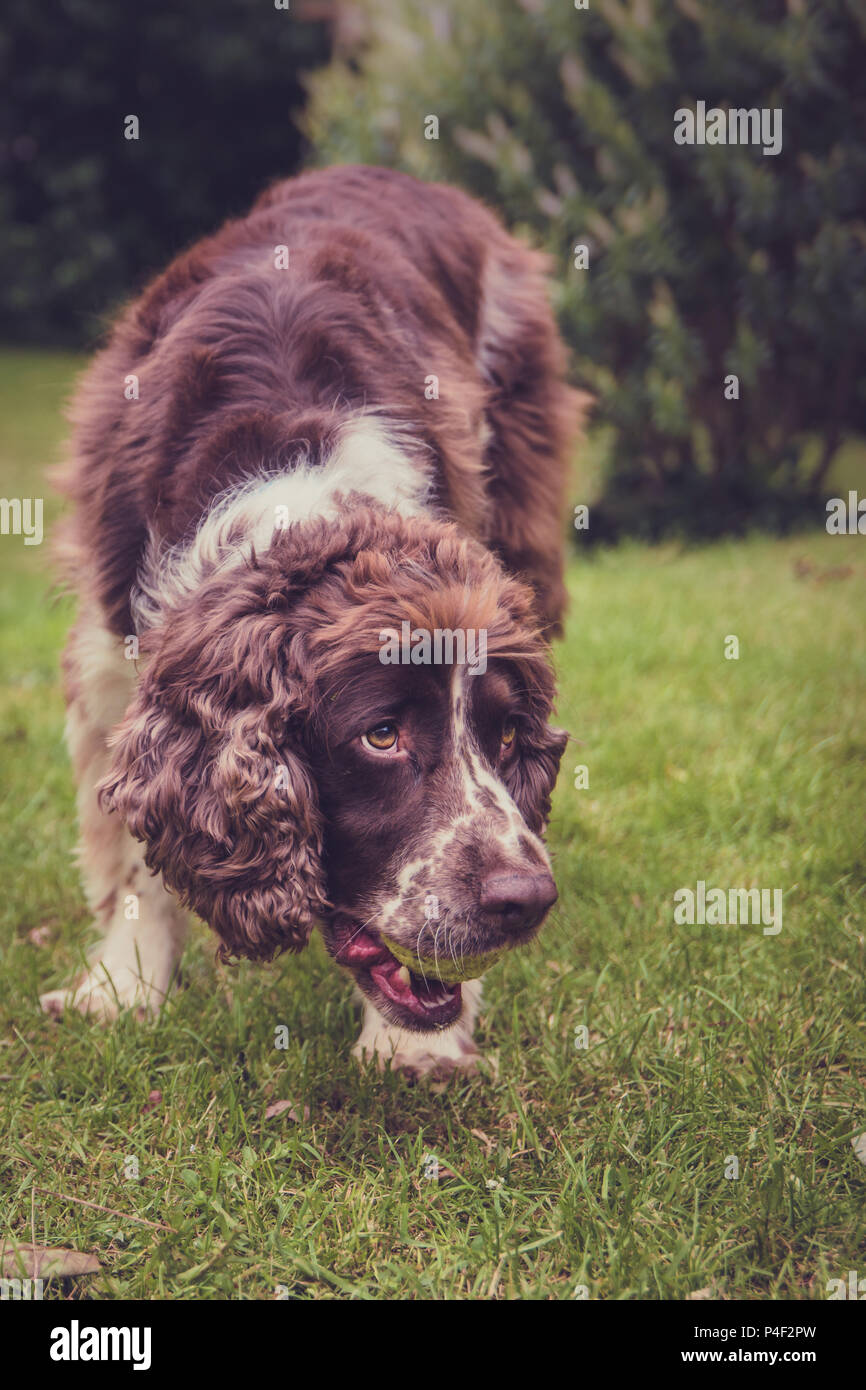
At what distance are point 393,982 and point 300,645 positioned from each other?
2.58ft

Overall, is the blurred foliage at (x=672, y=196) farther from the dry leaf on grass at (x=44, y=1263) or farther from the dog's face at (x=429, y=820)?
the dry leaf on grass at (x=44, y=1263)

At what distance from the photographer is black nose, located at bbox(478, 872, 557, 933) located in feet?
7.86

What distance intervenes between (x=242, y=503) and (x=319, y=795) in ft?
2.22

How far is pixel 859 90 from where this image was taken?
7629 mm

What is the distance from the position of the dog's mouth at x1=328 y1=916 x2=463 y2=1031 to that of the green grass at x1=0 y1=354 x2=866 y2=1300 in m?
0.25

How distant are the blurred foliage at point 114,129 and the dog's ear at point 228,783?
1831 cm

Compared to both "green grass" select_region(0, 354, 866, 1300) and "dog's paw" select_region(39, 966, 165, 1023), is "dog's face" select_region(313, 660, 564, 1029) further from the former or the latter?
"dog's paw" select_region(39, 966, 165, 1023)

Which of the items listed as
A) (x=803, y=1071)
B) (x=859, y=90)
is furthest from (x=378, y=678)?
(x=859, y=90)

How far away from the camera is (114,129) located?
20.0 meters

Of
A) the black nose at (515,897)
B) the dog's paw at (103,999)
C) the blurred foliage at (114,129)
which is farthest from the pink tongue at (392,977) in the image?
the blurred foliage at (114,129)

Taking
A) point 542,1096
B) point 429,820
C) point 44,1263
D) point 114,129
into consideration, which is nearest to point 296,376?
point 429,820

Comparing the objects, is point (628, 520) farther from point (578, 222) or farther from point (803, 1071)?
point (803, 1071)

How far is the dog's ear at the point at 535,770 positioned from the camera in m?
2.85

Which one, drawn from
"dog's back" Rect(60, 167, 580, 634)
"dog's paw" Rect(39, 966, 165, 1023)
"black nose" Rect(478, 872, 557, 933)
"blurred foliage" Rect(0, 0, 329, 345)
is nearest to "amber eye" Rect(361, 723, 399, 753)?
"black nose" Rect(478, 872, 557, 933)
